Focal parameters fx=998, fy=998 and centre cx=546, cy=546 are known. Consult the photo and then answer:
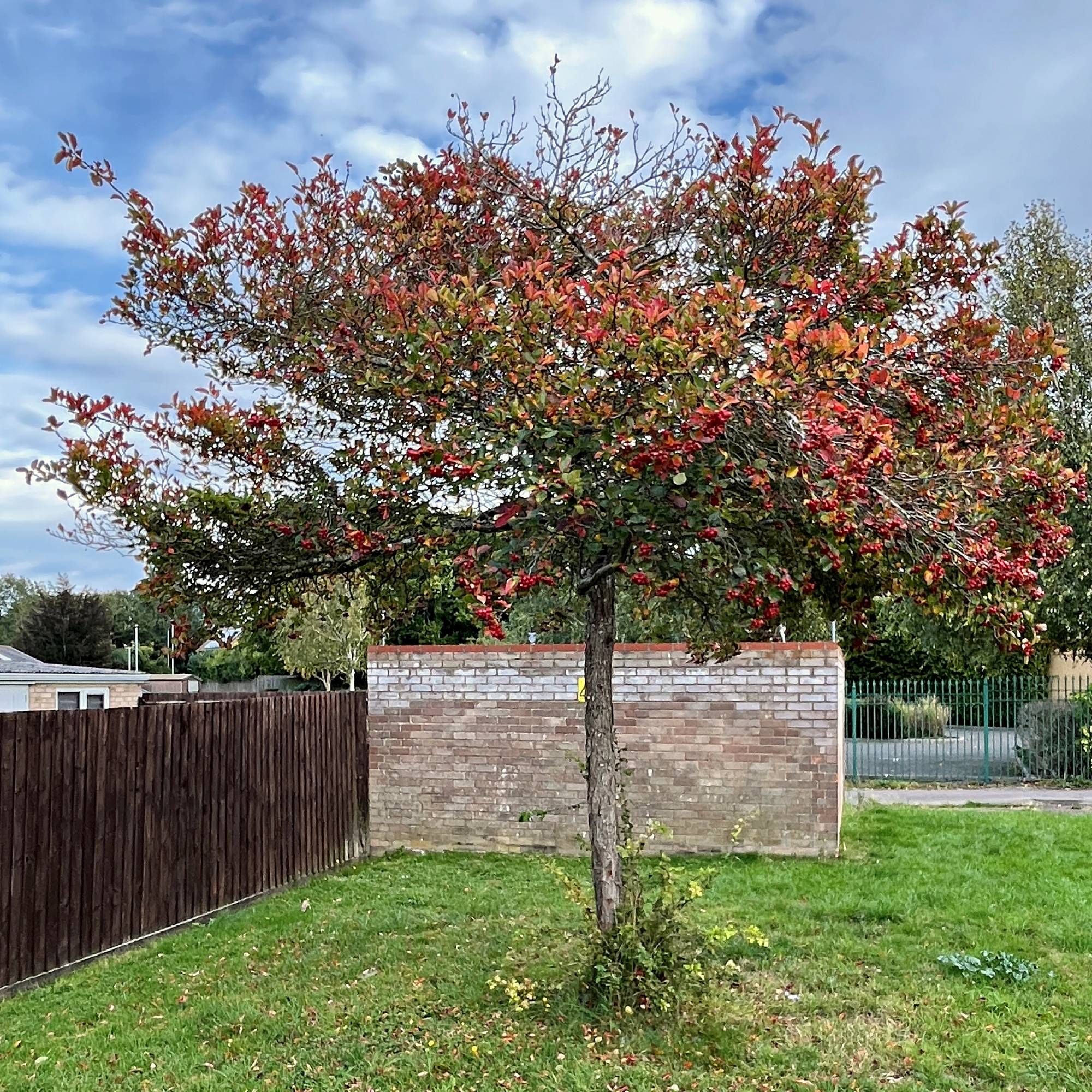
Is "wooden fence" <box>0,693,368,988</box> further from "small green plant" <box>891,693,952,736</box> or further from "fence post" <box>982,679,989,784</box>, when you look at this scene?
"small green plant" <box>891,693,952,736</box>

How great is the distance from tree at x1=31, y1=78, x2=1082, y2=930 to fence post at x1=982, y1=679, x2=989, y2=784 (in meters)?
11.6

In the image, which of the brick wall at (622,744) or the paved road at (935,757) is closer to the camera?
the brick wall at (622,744)

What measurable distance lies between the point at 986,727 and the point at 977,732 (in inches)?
47.9

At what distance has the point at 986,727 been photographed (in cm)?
1483

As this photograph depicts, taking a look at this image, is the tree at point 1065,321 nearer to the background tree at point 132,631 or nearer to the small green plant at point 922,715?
the small green plant at point 922,715

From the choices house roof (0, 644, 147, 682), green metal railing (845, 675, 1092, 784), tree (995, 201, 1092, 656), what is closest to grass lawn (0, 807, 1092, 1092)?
green metal railing (845, 675, 1092, 784)

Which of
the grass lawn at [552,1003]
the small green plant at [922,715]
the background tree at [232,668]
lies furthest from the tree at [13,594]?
the grass lawn at [552,1003]

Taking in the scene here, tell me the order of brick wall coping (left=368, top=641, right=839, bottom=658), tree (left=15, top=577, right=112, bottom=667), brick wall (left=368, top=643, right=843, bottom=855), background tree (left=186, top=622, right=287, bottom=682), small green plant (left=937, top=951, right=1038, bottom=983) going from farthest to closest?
background tree (left=186, top=622, right=287, bottom=682)
tree (left=15, top=577, right=112, bottom=667)
brick wall coping (left=368, top=641, right=839, bottom=658)
brick wall (left=368, top=643, right=843, bottom=855)
small green plant (left=937, top=951, right=1038, bottom=983)

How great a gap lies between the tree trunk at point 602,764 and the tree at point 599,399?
0.05 ft

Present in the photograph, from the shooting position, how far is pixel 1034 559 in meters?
4.00

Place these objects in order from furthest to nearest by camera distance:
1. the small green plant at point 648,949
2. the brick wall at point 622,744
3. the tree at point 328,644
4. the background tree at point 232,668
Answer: the background tree at point 232,668, the tree at point 328,644, the brick wall at point 622,744, the small green plant at point 648,949

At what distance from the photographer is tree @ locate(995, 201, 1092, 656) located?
47.8ft

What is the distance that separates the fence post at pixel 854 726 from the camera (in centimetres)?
1507

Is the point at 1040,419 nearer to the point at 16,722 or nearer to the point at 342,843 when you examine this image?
the point at 16,722
